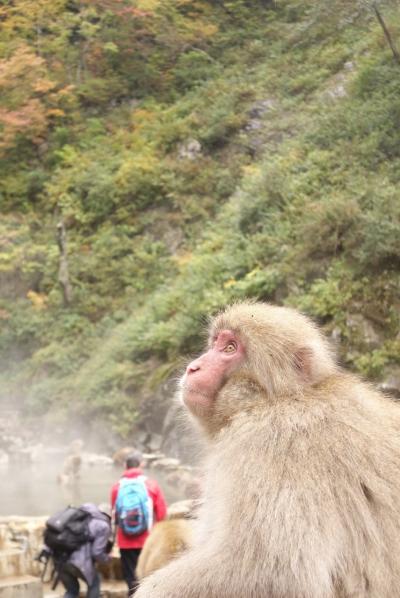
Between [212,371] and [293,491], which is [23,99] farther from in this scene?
[293,491]

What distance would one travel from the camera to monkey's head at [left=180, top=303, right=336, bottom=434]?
1.79m

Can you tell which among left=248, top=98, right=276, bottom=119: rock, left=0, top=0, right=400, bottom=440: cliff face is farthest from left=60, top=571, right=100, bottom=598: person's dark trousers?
left=248, top=98, right=276, bottom=119: rock

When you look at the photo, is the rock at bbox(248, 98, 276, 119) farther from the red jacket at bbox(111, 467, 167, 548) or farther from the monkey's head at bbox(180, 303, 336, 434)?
the monkey's head at bbox(180, 303, 336, 434)

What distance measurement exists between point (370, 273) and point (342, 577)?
9048 millimetres

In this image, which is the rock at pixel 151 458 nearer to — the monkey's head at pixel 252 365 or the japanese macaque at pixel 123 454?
the japanese macaque at pixel 123 454

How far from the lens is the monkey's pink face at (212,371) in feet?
6.06

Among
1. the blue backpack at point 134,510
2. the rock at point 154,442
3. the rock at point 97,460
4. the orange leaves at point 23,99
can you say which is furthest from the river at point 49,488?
the orange leaves at point 23,99

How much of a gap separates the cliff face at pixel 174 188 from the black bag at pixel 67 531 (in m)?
3.24

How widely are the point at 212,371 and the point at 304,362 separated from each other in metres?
0.21

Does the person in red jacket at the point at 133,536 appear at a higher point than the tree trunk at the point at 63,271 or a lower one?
higher

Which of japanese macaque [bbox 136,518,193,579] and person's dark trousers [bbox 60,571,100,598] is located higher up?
japanese macaque [bbox 136,518,193,579]

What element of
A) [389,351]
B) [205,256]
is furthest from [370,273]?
[205,256]

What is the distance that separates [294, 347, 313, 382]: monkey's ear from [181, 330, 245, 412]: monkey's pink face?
123 millimetres

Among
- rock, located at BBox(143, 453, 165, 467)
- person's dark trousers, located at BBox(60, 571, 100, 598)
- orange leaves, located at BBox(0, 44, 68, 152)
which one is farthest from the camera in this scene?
orange leaves, located at BBox(0, 44, 68, 152)
